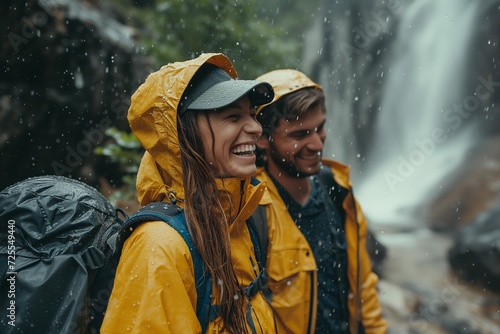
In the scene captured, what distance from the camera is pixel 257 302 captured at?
6.26 ft

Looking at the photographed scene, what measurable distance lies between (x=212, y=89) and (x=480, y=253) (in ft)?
20.9

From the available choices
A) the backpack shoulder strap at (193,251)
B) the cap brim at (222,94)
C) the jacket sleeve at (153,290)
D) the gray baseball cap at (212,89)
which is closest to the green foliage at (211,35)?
the gray baseball cap at (212,89)

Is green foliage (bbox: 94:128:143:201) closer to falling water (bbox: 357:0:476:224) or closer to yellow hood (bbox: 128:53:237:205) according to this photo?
yellow hood (bbox: 128:53:237:205)

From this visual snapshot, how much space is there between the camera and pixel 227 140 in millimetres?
1850

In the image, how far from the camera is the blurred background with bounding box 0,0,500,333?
17.8ft

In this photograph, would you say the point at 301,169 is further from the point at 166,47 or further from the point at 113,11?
the point at 113,11

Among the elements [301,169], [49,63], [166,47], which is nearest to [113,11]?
[166,47]

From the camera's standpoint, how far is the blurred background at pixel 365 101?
17.8ft

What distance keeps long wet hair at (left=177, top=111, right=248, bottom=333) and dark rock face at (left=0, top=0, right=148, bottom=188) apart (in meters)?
3.94

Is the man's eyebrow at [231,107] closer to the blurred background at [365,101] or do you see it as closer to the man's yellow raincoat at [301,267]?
the man's yellow raincoat at [301,267]

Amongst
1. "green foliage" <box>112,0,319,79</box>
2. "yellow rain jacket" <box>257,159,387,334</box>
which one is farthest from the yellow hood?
"green foliage" <box>112,0,319,79</box>

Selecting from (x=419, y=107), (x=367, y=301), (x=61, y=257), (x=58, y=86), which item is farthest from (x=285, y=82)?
(x=419, y=107)

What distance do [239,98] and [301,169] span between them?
1.03 meters

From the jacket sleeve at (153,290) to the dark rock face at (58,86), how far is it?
4088 millimetres
